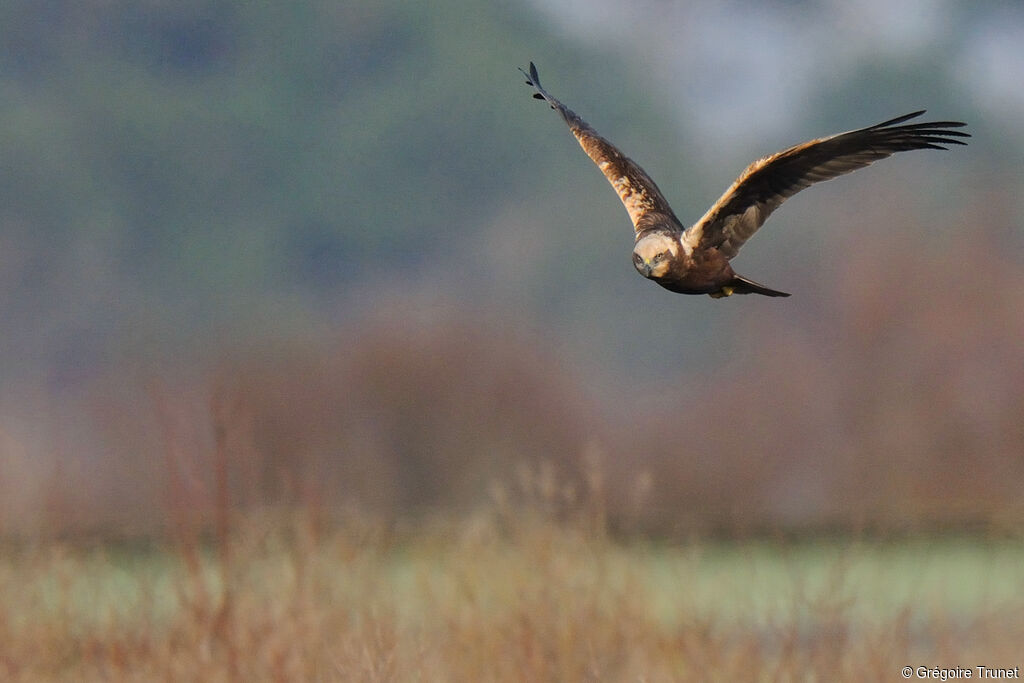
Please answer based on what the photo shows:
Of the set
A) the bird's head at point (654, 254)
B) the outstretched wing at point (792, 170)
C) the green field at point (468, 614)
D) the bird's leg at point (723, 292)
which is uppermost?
the outstretched wing at point (792, 170)

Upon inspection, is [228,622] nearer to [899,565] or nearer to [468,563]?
[468,563]

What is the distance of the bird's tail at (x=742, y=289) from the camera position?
2666 millimetres

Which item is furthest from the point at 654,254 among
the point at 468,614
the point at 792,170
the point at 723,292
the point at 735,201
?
the point at 468,614

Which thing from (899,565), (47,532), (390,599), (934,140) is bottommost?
(899,565)

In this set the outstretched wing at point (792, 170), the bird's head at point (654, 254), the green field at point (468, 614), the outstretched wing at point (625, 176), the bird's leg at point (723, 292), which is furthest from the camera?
the green field at point (468, 614)

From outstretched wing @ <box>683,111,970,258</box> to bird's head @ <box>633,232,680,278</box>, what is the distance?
0.31 feet

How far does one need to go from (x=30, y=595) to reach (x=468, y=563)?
2.05 m

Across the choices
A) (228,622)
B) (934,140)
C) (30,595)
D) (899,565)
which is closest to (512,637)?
(228,622)

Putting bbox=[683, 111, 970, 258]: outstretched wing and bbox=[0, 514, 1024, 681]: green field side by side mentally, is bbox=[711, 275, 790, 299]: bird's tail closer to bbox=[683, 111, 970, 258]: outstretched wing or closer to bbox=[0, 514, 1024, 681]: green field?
bbox=[683, 111, 970, 258]: outstretched wing

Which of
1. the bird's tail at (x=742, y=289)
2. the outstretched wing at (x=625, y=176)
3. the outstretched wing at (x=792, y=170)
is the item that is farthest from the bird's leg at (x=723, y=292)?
the outstretched wing at (x=625, y=176)

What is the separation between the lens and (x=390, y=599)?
17.7ft

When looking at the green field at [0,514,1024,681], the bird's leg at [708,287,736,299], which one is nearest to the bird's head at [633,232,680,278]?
the bird's leg at [708,287,736,299]

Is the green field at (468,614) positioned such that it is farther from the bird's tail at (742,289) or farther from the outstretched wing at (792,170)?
the bird's tail at (742,289)

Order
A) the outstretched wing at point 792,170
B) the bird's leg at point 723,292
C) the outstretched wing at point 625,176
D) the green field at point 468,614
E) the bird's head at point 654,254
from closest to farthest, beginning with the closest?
the bird's head at point 654,254 < the bird's leg at point 723,292 < the outstretched wing at point 792,170 < the outstretched wing at point 625,176 < the green field at point 468,614
